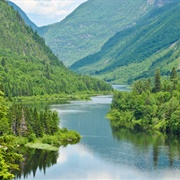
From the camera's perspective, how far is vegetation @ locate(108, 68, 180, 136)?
126062 mm

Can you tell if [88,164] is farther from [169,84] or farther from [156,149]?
[169,84]

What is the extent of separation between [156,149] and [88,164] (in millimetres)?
17636

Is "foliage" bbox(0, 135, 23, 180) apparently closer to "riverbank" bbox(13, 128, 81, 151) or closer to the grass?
"riverbank" bbox(13, 128, 81, 151)

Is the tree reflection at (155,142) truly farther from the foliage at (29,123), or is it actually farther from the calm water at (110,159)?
the foliage at (29,123)

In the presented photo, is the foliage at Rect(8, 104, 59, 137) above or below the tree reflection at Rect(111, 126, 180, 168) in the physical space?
above

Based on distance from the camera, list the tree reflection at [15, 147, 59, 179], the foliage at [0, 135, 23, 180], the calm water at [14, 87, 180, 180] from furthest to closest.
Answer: the tree reflection at [15, 147, 59, 179], the calm water at [14, 87, 180, 180], the foliage at [0, 135, 23, 180]

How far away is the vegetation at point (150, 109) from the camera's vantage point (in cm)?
12606

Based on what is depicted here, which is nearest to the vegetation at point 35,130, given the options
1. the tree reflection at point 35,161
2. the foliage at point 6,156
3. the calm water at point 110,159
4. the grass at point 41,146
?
the grass at point 41,146

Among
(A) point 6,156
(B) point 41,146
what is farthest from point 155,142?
(A) point 6,156

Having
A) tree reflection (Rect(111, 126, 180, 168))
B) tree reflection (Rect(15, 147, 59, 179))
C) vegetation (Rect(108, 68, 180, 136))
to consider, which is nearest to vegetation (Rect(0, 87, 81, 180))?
tree reflection (Rect(15, 147, 59, 179))

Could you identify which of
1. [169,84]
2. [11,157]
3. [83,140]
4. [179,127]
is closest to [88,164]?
[83,140]

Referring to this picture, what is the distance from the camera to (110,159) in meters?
90.9

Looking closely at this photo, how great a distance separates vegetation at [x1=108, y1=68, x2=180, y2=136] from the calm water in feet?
30.8

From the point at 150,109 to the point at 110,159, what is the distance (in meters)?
46.7
